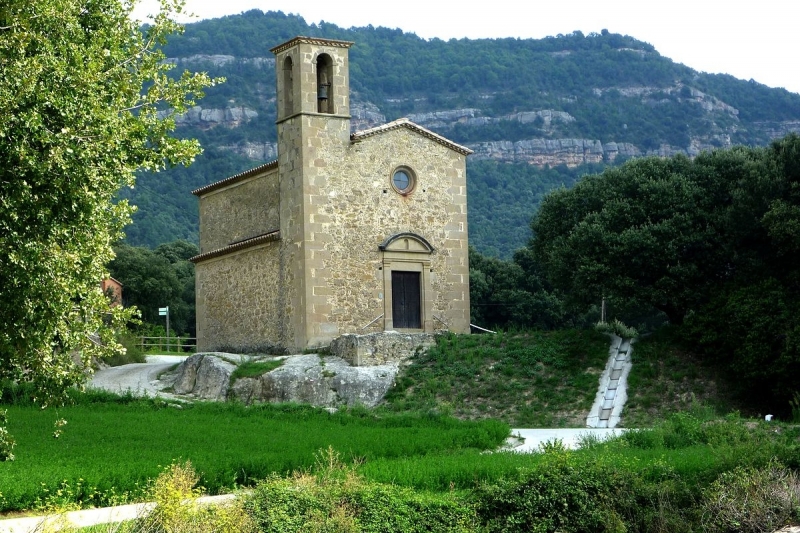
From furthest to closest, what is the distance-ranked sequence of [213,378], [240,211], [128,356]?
[128,356] → [240,211] → [213,378]

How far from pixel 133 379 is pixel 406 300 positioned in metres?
9.15

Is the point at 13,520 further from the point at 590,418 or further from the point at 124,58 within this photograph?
the point at 590,418

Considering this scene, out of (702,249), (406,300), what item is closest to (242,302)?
(406,300)

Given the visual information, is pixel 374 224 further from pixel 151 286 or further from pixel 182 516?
pixel 151 286

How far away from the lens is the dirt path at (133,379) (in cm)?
3403

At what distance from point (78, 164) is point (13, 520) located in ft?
16.5

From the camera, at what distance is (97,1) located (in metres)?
17.0

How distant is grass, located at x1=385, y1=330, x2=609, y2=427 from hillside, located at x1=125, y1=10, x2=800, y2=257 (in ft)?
182

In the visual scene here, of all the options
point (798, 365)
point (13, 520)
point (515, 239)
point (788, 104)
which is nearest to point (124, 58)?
point (13, 520)

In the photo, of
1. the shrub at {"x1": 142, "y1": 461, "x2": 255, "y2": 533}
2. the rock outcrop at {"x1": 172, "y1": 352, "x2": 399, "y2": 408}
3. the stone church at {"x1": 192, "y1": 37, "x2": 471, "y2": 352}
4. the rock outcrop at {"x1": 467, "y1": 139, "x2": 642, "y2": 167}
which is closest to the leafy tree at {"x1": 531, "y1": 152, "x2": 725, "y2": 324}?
the stone church at {"x1": 192, "y1": 37, "x2": 471, "y2": 352}

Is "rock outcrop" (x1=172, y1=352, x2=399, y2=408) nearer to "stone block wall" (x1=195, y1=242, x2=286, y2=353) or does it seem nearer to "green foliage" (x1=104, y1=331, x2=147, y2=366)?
"stone block wall" (x1=195, y1=242, x2=286, y2=353)

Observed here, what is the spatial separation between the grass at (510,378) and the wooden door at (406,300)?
219cm

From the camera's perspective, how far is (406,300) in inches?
1451

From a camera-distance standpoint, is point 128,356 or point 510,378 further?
point 128,356
